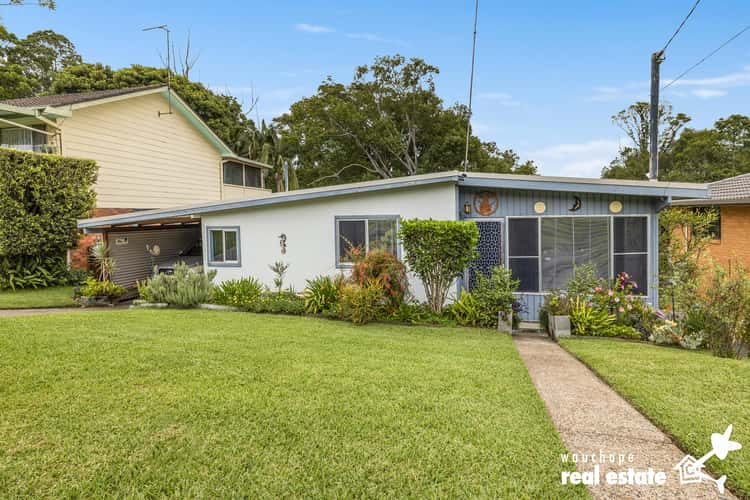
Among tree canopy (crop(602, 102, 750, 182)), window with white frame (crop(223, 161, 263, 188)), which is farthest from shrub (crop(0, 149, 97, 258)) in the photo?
tree canopy (crop(602, 102, 750, 182))

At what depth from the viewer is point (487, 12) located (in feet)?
43.5

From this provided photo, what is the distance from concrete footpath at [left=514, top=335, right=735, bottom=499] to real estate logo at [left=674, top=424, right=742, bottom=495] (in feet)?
0.13

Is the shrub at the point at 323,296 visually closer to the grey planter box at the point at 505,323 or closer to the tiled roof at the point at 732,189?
the grey planter box at the point at 505,323

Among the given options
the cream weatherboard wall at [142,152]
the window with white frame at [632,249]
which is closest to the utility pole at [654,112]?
the window with white frame at [632,249]

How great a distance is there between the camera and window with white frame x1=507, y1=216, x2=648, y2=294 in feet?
29.3

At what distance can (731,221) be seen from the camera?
13.4 metres

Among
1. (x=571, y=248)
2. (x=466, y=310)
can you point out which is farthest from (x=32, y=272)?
(x=571, y=248)

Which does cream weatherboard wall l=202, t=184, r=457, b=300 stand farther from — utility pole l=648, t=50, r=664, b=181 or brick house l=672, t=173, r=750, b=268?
brick house l=672, t=173, r=750, b=268

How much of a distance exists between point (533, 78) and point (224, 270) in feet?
56.6

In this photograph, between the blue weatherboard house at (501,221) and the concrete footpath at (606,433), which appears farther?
the blue weatherboard house at (501,221)

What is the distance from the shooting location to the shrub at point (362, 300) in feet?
27.1

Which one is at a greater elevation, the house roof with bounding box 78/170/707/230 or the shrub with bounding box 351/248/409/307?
the house roof with bounding box 78/170/707/230

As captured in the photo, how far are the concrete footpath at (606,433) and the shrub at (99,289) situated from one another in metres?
11.0

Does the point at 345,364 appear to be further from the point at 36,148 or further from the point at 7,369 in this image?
the point at 36,148
